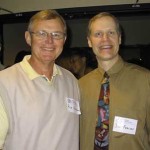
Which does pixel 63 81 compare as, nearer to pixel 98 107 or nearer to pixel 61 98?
pixel 61 98

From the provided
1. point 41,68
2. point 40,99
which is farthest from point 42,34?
point 40,99

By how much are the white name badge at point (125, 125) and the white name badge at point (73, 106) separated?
0.83ft

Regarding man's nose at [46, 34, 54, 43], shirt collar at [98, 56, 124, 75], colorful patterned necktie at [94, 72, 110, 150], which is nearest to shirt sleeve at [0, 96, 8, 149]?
man's nose at [46, 34, 54, 43]

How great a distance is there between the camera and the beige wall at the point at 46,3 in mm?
3105

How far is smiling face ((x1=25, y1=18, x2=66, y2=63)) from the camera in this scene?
61.5 inches

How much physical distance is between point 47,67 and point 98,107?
0.43 metres

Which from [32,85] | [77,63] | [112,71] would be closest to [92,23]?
[112,71]

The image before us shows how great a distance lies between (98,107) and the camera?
1.68m

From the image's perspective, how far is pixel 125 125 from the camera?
5.20ft

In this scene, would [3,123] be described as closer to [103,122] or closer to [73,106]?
[73,106]

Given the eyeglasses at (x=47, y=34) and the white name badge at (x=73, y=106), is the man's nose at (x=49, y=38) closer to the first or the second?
the eyeglasses at (x=47, y=34)

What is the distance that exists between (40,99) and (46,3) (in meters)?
2.22

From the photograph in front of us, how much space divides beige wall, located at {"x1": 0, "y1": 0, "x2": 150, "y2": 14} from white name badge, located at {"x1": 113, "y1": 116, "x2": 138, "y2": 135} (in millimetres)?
1819

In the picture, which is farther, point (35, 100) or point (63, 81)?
point (63, 81)
